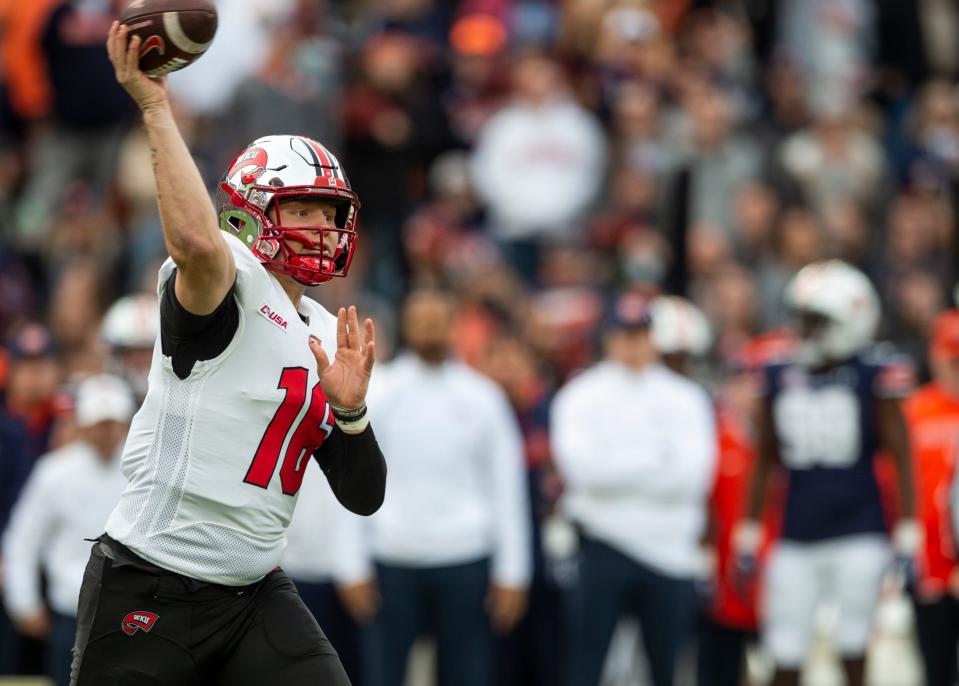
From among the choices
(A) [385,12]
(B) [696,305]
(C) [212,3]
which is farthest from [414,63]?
(C) [212,3]

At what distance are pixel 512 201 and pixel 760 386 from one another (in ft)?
14.4

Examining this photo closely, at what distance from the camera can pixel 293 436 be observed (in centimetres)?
438

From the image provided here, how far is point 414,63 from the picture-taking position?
12719 mm

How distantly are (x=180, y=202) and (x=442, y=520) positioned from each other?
14.7 feet

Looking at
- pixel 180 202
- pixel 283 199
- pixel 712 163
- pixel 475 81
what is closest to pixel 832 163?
pixel 712 163

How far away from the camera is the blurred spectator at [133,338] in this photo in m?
8.45

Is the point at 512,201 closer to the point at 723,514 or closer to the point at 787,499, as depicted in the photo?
the point at 723,514

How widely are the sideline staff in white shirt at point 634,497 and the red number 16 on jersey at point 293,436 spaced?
3.99 metres

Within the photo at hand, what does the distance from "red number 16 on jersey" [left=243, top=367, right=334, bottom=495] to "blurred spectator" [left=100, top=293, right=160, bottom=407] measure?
3881 millimetres

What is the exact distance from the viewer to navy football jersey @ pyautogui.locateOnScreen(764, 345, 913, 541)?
26.7 feet

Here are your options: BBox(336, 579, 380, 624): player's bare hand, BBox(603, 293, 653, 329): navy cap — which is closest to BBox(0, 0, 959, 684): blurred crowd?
BBox(603, 293, 653, 329): navy cap

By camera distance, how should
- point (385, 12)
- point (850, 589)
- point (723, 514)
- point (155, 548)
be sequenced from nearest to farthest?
point (155, 548), point (850, 589), point (723, 514), point (385, 12)

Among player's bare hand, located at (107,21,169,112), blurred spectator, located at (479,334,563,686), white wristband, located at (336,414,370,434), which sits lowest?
blurred spectator, located at (479,334,563,686)

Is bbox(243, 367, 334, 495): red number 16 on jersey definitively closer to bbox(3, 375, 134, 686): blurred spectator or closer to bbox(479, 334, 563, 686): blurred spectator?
bbox(3, 375, 134, 686): blurred spectator
